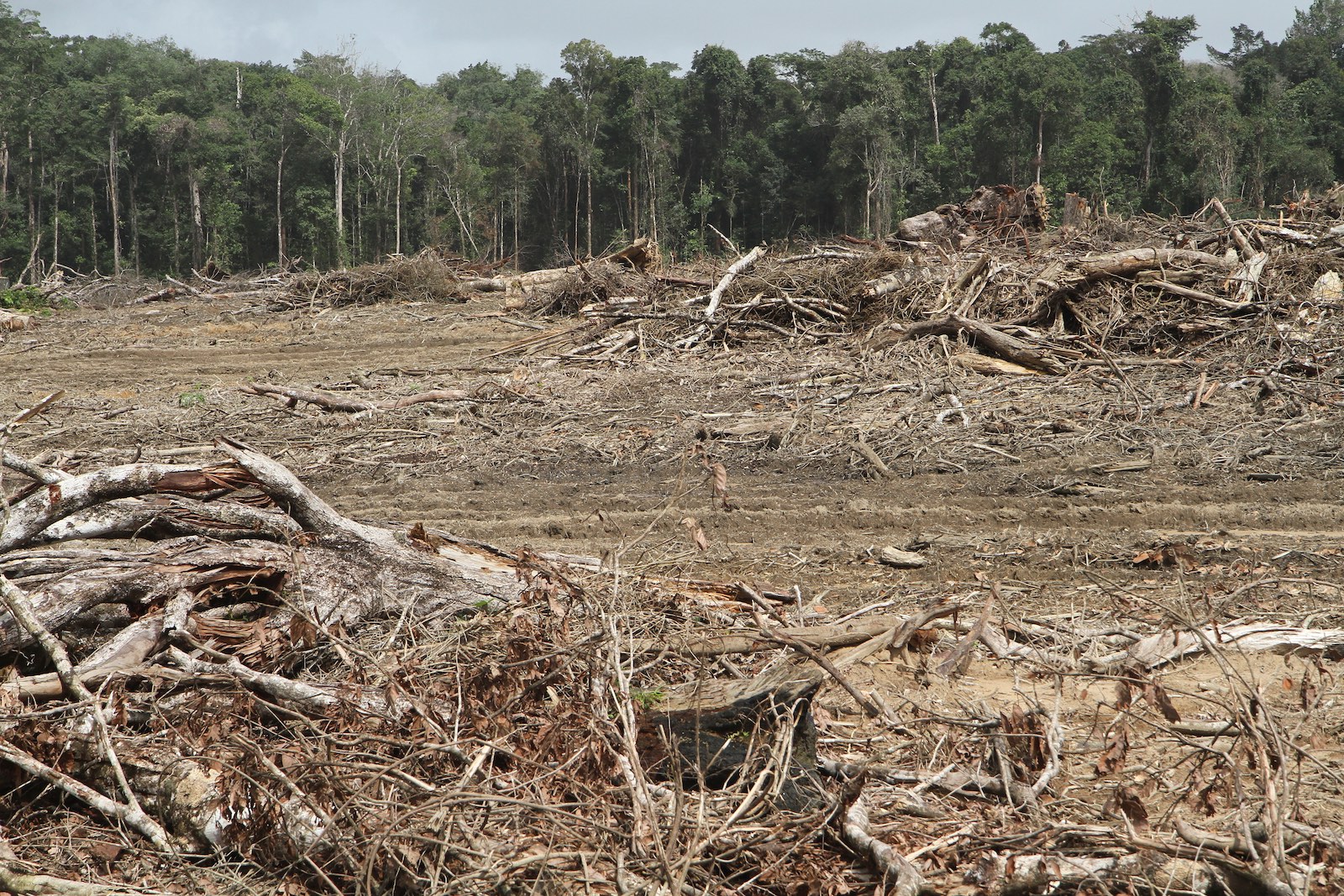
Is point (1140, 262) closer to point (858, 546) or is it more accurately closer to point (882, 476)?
point (882, 476)

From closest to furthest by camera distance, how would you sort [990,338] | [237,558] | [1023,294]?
1. [237,558]
2. [990,338]
3. [1023,294]

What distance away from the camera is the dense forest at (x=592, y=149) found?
127 feet

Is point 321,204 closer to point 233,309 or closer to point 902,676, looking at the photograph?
point 233,309

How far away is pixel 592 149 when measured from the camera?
42906 mm

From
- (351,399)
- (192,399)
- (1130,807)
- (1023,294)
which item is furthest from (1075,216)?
(1130,807)

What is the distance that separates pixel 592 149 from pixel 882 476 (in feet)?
126

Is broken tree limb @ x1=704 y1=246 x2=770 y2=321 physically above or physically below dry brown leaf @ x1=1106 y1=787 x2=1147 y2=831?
above

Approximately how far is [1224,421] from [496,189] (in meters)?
40.1

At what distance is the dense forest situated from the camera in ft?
127

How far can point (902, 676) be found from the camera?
3.81 m

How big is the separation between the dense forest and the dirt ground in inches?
1168

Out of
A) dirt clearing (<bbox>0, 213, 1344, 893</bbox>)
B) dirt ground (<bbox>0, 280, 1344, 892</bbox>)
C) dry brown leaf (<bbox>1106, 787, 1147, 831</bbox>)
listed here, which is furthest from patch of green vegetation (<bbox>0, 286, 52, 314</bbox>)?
dry brown leaf (<bbox>1106, 787, 1147, 831</bbox>)

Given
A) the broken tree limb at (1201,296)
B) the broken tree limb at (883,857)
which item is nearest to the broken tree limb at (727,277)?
the broken tree limb at (1201,296)

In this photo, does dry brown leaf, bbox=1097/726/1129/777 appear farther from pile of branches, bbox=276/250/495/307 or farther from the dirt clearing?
pile of branches, bbox=276/250/495/307
